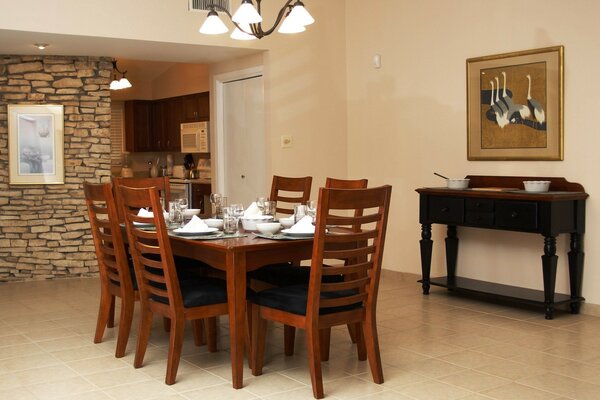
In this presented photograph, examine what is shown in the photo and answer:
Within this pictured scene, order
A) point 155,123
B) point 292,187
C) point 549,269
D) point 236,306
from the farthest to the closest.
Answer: point 155,123
point 292,187
point 549,269
point 236,306

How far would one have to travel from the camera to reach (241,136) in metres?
7.37

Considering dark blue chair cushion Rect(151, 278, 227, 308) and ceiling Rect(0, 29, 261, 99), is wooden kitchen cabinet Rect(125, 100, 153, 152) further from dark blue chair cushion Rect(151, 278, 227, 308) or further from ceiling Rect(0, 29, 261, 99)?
dark blue chair cushion Rect(151, 278, 227, 308)

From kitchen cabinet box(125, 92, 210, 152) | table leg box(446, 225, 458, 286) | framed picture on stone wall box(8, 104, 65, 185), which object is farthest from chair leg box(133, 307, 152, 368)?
kitchen cabinet box(125, 92, 210, 152)

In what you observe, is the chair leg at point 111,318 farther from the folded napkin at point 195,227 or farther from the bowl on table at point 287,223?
the bowl on table at point 287,223

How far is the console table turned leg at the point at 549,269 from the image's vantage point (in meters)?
5.02

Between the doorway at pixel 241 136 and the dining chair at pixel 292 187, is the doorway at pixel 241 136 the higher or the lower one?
the higher one

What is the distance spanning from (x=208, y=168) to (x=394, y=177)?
11.4 ft

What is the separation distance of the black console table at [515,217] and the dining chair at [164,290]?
7.52 ft

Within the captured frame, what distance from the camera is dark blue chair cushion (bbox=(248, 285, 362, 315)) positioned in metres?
3.56

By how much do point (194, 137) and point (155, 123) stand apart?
134 cm

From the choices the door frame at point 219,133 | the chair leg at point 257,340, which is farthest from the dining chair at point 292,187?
the door frame at point 219,133

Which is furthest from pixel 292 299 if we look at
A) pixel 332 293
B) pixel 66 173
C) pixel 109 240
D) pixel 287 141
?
pixel 66 173

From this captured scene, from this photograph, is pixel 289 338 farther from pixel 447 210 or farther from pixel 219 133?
pixel 219 133

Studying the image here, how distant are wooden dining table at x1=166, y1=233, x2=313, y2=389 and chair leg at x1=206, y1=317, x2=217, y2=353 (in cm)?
56
